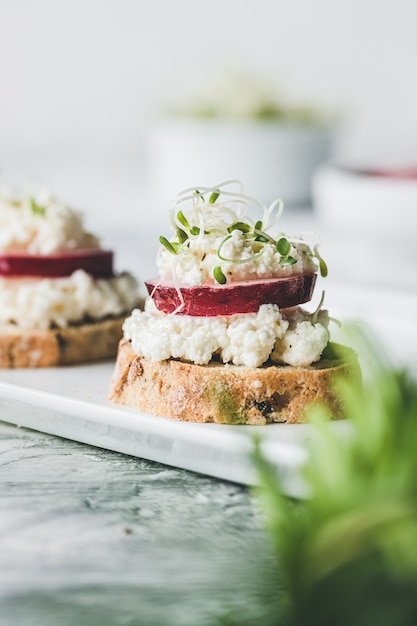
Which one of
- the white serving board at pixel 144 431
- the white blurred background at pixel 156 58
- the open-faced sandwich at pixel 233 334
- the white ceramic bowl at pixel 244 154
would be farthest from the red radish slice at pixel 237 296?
the white blurred background at pixel 156 58

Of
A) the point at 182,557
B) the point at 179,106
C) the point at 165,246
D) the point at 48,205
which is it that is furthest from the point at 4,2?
the point at 182,557

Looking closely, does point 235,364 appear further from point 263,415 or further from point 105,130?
point 105,130

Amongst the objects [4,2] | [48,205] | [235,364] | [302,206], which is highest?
[4,2]

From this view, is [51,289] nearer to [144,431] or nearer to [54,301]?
[54,301]

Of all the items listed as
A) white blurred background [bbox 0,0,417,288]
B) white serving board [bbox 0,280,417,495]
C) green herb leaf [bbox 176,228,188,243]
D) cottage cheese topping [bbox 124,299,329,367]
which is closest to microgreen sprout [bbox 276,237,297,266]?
cottage cheese topping [bbox 124,299,329,367]

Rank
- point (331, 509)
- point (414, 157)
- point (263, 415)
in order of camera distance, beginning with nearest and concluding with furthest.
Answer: point (331, 509), point (263, 415), point (414, 157)

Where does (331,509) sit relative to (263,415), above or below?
above

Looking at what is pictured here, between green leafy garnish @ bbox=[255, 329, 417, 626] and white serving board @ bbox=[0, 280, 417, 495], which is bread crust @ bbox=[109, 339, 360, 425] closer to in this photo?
white serving board @ bbox=[0, 280, 417, 495]
